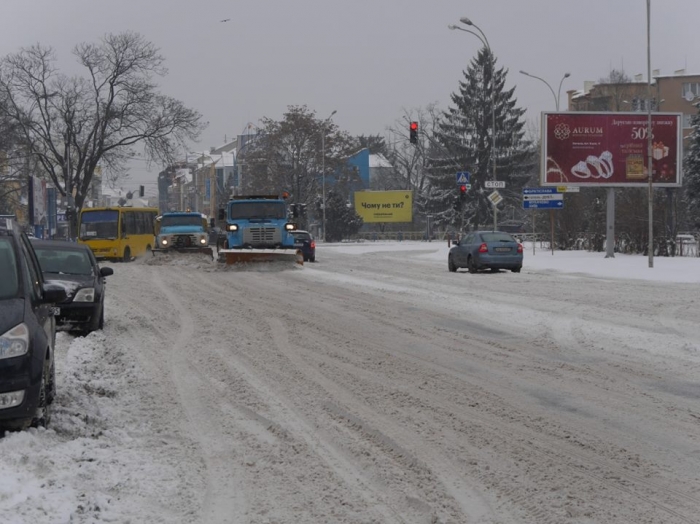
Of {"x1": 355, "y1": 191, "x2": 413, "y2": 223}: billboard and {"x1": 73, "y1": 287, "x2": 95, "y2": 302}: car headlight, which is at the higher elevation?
{"x1": 355, "y1": 191, "x2": 413, "y2": 223}: billboard

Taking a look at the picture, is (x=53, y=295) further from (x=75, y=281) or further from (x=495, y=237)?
(x=495, y=237)

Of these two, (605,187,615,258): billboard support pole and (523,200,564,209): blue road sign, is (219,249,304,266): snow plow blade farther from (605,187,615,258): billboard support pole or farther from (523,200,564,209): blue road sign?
(605,187,615,258): billboard support pole

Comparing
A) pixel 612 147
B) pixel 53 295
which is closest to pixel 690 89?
pixel 612 147

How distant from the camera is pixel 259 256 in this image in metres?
32.6

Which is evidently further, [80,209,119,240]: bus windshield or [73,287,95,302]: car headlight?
[80,209,119,240]: bus windshield

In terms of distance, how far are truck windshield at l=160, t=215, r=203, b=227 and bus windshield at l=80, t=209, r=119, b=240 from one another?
5.90 meters

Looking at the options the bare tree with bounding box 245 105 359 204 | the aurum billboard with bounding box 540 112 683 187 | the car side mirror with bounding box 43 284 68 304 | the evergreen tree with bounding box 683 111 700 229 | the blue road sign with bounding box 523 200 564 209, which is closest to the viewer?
the car side mirror with bounding box 43 284 68 304

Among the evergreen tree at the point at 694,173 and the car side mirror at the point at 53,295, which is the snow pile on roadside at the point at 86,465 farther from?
the evergreen tree at the point at 694,173

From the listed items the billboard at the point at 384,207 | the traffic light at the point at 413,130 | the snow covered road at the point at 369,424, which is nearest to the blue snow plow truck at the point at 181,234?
the traffic light at the point at 413,130

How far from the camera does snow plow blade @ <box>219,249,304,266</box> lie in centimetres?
3253

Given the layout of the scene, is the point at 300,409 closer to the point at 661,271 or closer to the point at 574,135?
the point at 661,271

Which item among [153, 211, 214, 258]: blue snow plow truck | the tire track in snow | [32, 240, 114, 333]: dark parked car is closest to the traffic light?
[153, 211, 214, 258]: blue snow plow truck

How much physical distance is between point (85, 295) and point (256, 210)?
2070 centimetres

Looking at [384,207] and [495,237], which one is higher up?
[384,207]
